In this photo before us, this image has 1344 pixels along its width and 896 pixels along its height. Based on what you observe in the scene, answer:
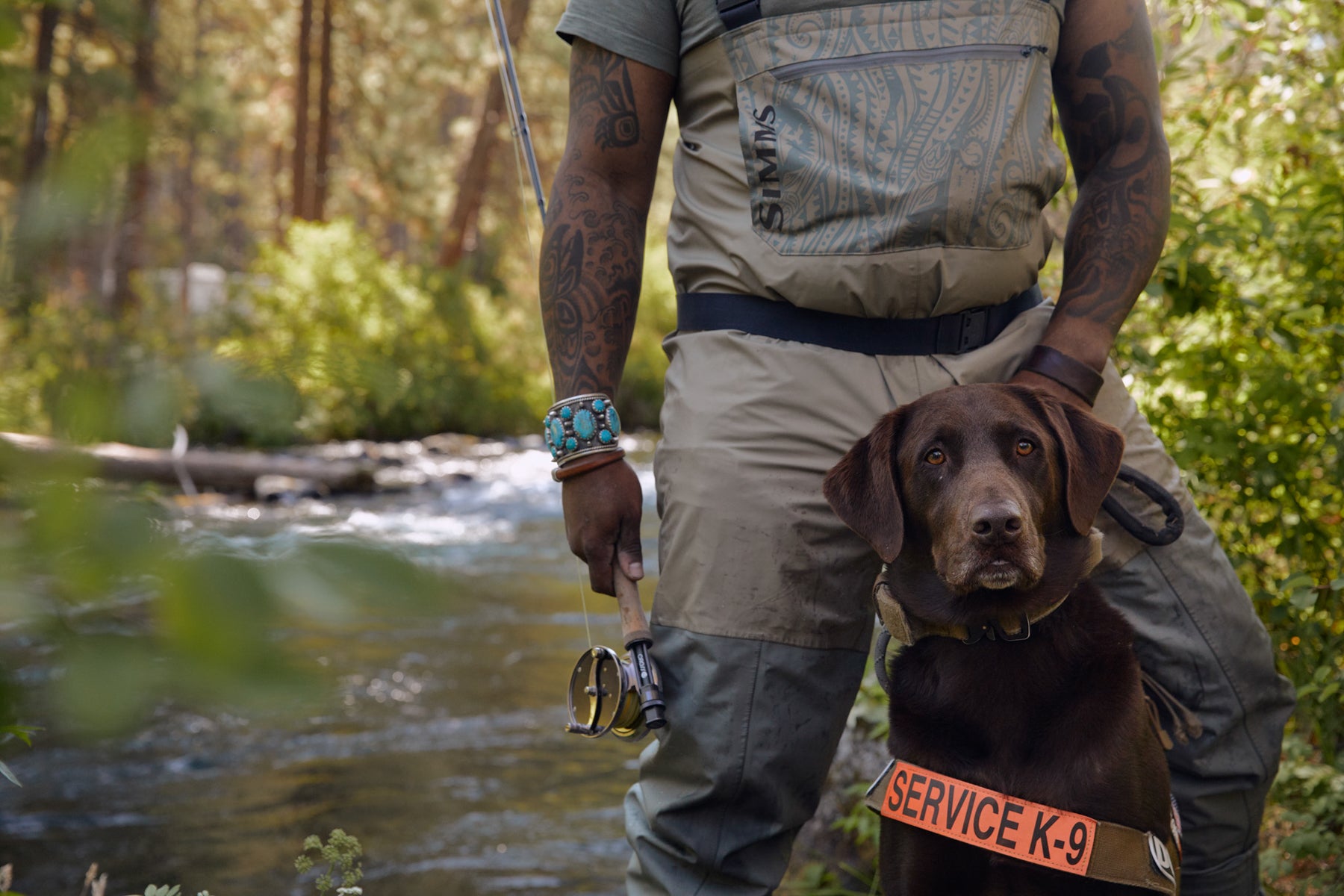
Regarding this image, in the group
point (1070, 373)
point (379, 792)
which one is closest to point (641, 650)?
point (1070, 373)

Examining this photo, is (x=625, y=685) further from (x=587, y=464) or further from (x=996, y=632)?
(x=996, y=632)

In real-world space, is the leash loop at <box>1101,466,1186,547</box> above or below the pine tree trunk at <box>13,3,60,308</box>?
below

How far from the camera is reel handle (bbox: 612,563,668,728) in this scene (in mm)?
2297

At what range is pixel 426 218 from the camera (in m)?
33.0

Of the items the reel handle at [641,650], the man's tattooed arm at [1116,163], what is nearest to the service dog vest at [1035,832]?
the reel handle at [641,650]

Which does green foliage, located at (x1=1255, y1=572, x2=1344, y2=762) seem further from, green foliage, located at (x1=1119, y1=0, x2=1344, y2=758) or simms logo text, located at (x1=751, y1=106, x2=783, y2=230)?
simms logo text, located at (x1=751, y1=106, x2=783, y2=230)

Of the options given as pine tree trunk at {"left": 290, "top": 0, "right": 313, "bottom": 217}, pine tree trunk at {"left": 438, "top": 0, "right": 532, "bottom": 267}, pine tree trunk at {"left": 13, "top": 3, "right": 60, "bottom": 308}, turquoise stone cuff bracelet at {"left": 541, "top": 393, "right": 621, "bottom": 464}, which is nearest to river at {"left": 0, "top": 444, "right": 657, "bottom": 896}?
turquoise stone cuff bracelet at {"left": 541, "top": 393, "right": 621, "bottom": 464}

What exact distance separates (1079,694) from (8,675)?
185 centimetres

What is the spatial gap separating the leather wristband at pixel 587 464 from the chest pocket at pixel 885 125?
54cm

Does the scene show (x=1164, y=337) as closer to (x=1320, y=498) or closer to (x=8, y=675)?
(x=1320, y=498)

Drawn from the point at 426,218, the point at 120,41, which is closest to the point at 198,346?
the point at 120,41

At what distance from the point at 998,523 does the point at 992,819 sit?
53 centimetres

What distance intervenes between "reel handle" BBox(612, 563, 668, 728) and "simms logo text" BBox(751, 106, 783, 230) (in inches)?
30.3

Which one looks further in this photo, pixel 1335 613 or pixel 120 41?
pixel 1335 613
